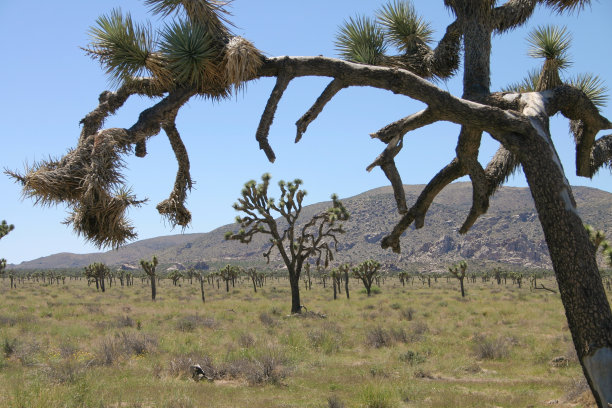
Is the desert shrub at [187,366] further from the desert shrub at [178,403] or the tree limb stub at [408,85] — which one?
the tree limb stub at [408,85]

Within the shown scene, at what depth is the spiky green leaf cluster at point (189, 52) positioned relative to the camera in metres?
4.29

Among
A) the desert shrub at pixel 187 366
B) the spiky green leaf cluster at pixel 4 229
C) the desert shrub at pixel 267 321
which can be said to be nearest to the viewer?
A: the desert shrub at pixel 187 366

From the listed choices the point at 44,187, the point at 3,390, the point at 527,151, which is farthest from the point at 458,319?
the point at 44,187

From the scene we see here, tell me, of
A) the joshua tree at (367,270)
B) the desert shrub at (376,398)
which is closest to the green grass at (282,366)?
the desert shrub at (376,398)

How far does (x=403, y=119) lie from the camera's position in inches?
A: 191

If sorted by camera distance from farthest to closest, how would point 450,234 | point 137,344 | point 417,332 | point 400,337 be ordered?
point 450,234
point 417,332
point 400,337
point 137,344

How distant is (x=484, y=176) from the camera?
532 cm

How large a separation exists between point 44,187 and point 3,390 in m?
8.10

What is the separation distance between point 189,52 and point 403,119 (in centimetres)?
216

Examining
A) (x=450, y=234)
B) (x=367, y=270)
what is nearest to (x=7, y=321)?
(x=367, y=270)

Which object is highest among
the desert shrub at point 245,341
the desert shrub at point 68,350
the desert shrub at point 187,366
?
the desert shrub at point 68,350

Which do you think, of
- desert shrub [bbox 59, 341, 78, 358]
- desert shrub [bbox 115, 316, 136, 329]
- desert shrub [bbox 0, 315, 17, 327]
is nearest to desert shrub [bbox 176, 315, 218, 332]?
desert shrub [bbox 115, 316, 136, 329]

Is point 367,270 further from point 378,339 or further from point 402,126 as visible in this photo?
point 402,126

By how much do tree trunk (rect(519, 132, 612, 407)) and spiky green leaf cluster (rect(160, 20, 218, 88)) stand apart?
2.98 metres
